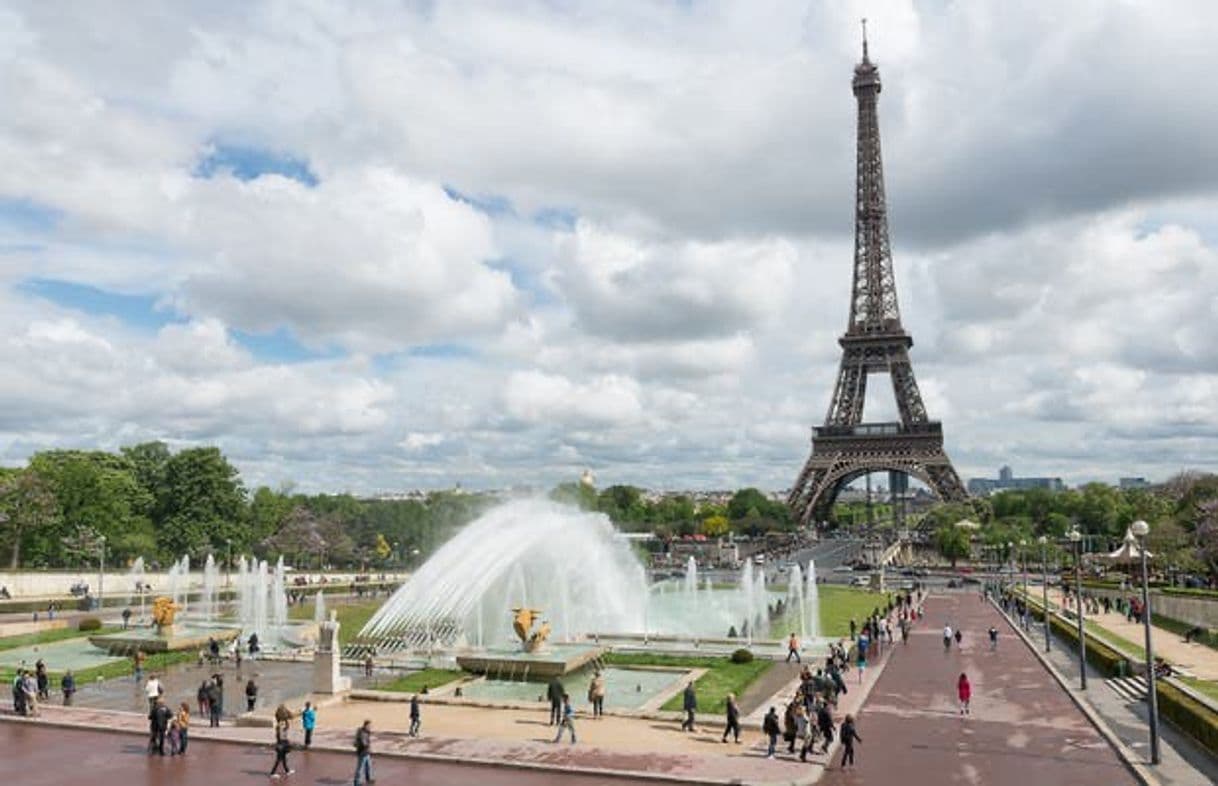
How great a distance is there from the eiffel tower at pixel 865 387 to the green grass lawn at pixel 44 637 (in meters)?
90.3

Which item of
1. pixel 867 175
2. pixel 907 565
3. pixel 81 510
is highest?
pixel 867 175

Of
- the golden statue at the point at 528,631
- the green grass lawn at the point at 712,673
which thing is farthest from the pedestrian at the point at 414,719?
the golden statue at the point at 528,631

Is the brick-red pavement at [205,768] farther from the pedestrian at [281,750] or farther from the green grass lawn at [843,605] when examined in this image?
the green grass lawn at [843,605]

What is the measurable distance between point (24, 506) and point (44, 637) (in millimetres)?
32059

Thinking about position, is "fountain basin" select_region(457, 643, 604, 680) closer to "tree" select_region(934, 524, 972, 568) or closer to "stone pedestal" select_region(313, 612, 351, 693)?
"stone pedestal" select_region(313, 612, 351, 693)

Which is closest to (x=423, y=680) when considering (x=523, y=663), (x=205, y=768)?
(x=523, y=663)

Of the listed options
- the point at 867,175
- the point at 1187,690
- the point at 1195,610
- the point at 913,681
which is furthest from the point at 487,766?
the point at 867,175

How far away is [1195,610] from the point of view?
47750 mm

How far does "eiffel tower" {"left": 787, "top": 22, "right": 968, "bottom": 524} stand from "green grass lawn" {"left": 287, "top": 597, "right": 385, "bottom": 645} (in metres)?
71.2

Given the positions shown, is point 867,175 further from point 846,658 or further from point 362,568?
point 846,658

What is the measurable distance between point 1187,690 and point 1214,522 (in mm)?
41931

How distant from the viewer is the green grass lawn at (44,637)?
41500 millimetres

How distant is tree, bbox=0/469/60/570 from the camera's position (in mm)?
69750

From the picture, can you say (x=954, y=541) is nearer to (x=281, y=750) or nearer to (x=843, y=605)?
(x=843, y=605)
